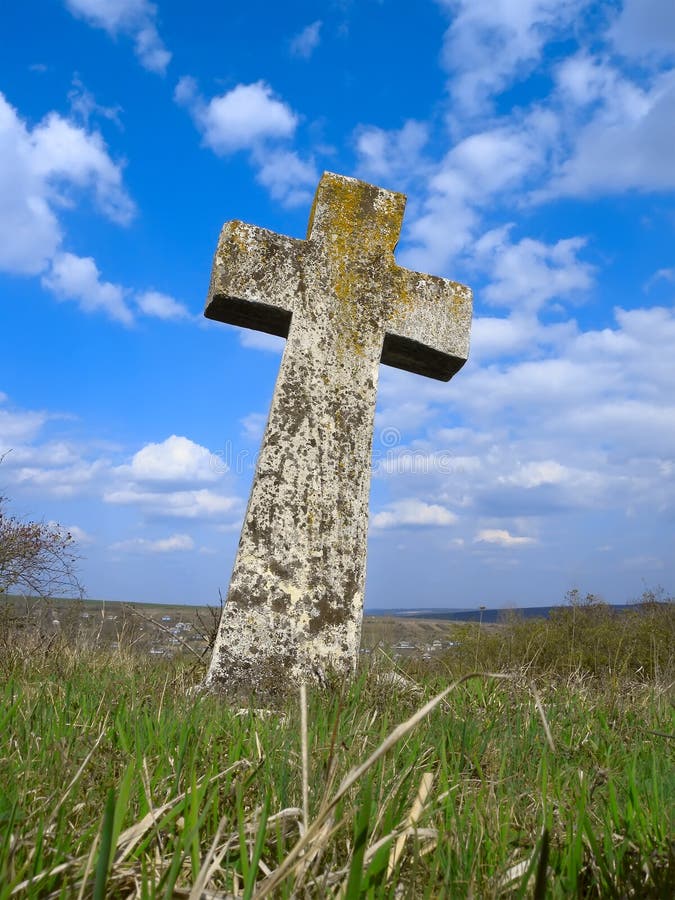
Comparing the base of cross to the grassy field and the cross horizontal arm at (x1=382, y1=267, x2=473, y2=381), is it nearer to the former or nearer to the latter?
the grassy field

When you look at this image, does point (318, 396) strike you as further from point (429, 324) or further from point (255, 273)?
point (429, 324)

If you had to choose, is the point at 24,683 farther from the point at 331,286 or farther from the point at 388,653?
the point at 331,286

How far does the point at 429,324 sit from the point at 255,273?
116 cm

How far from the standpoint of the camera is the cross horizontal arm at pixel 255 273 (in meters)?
4.36

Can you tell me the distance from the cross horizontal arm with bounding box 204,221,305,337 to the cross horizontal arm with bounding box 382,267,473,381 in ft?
2.25

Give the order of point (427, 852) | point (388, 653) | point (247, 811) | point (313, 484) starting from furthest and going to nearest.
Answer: point (388, 653), point (313, 484), point (247, 811), point (427, 852)

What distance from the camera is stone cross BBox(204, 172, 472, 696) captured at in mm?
3920

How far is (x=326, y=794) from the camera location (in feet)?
3.71

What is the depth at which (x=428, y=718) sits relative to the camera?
9.36 feet

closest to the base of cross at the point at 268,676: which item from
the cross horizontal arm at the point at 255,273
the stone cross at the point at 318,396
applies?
the stone cross at the point at 318,396

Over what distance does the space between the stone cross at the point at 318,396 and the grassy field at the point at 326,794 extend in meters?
0.52

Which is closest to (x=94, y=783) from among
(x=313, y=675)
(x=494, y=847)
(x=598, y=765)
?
(x=494, y=847)

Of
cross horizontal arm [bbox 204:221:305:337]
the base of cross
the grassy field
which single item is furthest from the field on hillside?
cross horizontal arm [bbox 204:221:305:337]

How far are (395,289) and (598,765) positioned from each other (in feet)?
9.96
